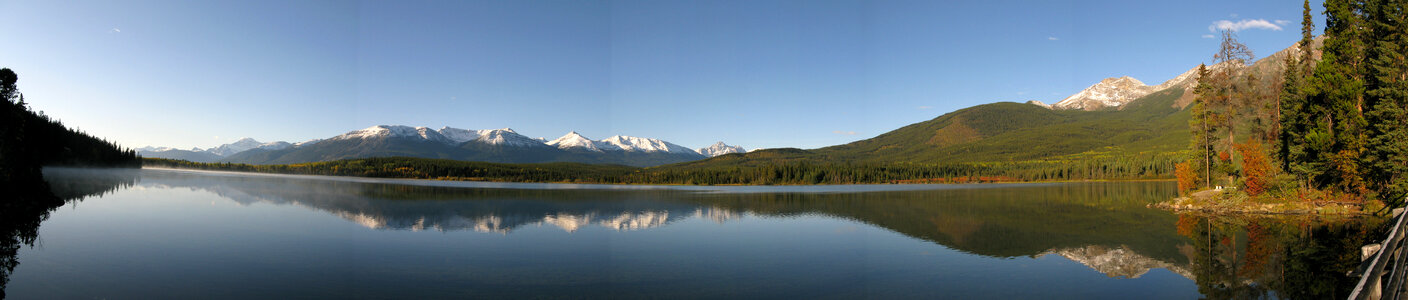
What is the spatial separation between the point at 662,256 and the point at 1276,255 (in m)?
21.0

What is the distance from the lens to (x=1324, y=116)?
32.0m

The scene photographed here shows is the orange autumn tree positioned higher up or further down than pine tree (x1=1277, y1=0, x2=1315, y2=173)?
further down

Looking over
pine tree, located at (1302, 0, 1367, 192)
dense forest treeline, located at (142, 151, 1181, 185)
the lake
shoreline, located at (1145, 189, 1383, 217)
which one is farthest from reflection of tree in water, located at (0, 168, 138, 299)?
dense forest treeline, located at (142, 151, 1181, 185)

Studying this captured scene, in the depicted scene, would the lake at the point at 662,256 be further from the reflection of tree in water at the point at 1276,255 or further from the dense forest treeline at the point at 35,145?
the dense forest treeline at the point at 35,145

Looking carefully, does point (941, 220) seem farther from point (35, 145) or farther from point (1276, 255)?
point (35, 145)

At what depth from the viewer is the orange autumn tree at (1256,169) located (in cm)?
3772

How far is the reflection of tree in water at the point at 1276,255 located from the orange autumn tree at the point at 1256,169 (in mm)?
8227

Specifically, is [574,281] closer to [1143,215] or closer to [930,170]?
[1143,215]

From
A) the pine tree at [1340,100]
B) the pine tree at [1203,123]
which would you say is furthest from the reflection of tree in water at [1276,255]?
the pine tree at [1203,123]

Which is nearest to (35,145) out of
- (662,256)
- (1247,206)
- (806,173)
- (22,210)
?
(22,210)

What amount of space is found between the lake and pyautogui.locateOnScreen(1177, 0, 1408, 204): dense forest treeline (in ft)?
13.4

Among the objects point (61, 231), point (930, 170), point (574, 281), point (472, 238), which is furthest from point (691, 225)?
point (930, 170)

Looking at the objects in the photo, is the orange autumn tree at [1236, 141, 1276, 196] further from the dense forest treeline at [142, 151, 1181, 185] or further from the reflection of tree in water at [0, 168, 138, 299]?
the dense forest treeline at [142, 151, 1181, 185]

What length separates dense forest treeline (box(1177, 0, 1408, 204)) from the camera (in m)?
27.0
